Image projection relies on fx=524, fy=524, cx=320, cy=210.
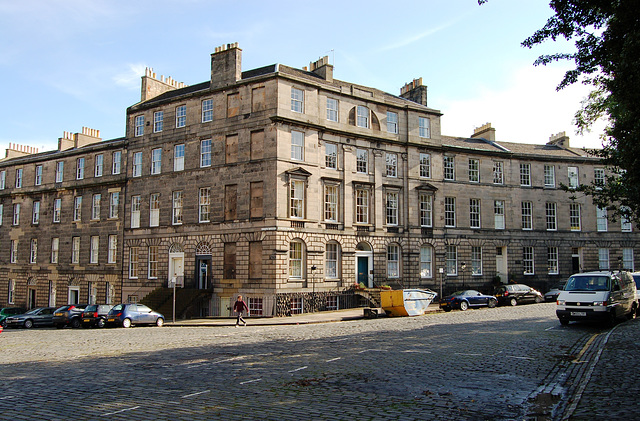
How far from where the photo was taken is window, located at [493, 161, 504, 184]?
43.0m

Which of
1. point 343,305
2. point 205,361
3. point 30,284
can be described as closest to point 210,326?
point 343,305

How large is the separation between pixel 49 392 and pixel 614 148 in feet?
68.9

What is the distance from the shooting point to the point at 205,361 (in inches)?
539

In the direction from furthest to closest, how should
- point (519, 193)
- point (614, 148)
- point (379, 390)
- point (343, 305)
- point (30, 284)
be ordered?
point (30, 284)
point (519, 193)
point (343, 305)
point (614, 148)
point (379, 390)

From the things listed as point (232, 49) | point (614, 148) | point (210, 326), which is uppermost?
point (232, 49)

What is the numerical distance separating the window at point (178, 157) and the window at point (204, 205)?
2.94m

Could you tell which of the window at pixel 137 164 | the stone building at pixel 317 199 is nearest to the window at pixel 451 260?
the stone building at pixel 317 199

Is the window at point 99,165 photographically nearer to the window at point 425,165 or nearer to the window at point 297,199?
the window at point 297,199

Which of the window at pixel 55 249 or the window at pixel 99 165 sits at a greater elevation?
the window at pixel 99 165

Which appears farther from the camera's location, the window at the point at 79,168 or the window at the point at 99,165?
the window at the point at 79,168

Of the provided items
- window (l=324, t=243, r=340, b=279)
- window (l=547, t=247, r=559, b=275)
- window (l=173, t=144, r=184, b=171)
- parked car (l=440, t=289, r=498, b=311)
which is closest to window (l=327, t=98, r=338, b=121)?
window (l=324, t=243, r=340, b=279)

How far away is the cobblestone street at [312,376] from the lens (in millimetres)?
8578

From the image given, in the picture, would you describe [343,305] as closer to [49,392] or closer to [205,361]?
[205,361]

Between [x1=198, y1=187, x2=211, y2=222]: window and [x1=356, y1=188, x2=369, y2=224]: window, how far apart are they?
10.2 meters
